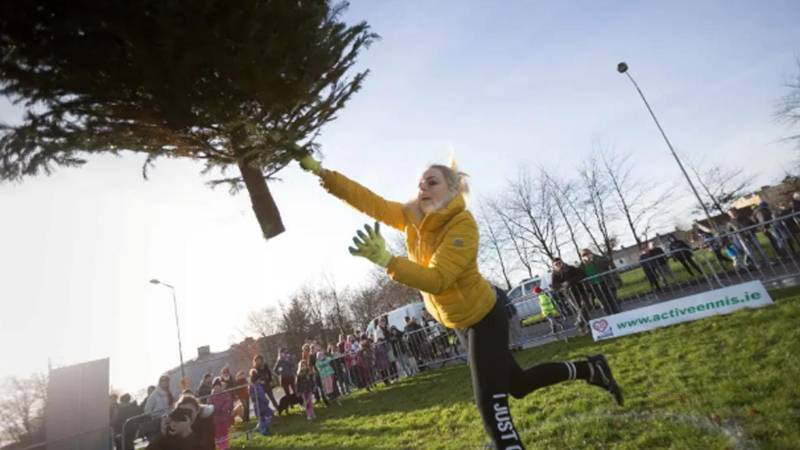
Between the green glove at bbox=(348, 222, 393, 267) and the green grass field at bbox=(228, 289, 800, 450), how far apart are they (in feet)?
8.82

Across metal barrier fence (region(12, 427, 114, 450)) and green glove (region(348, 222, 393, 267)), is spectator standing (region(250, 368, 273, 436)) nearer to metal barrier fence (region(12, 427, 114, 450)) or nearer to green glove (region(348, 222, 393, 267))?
metal barrier fence (region(12, 427, 114, 450))

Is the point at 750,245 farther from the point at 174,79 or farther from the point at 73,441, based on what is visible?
the point at 73,441

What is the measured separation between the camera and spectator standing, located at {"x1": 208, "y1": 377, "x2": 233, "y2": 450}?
367 inches

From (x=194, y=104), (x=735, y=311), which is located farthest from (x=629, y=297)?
(x=194, y=104)

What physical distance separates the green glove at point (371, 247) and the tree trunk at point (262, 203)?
4.80 ft

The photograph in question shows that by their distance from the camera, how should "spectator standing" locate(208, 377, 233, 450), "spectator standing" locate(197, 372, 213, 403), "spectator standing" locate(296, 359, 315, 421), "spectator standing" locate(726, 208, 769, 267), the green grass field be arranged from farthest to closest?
"spectator standing" locate(197, 372, 213, 403) < "spectator standing" locate(296, 359, 315, 421) < "spectator standing" locate(208, 377, 233, 450) < "spectator standing" locate(726, 208, 769, 267) < the green grass field

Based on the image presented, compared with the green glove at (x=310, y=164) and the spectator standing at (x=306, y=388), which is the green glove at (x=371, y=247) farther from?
the spectator standing at (x=306, y=388)

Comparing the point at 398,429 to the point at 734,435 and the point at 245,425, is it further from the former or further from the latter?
the point at 245,425

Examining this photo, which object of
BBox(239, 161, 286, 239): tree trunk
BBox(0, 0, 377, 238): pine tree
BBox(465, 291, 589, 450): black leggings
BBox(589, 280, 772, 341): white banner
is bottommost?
BBox(589, 280, 772, 341): white banner

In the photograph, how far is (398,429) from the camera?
6.77m

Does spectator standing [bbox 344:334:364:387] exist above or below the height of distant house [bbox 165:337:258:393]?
below

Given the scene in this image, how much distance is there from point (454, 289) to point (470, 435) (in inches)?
117

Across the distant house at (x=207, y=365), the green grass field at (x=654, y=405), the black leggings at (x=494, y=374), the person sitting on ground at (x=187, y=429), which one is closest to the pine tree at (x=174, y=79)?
the black leggings at (x=494, y=374)

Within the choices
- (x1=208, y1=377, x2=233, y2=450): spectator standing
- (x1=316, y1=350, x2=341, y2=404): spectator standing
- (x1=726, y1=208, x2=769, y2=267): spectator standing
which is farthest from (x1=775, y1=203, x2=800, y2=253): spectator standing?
(x1=208, y1=377, x2=233, y2=450): spectator standing
